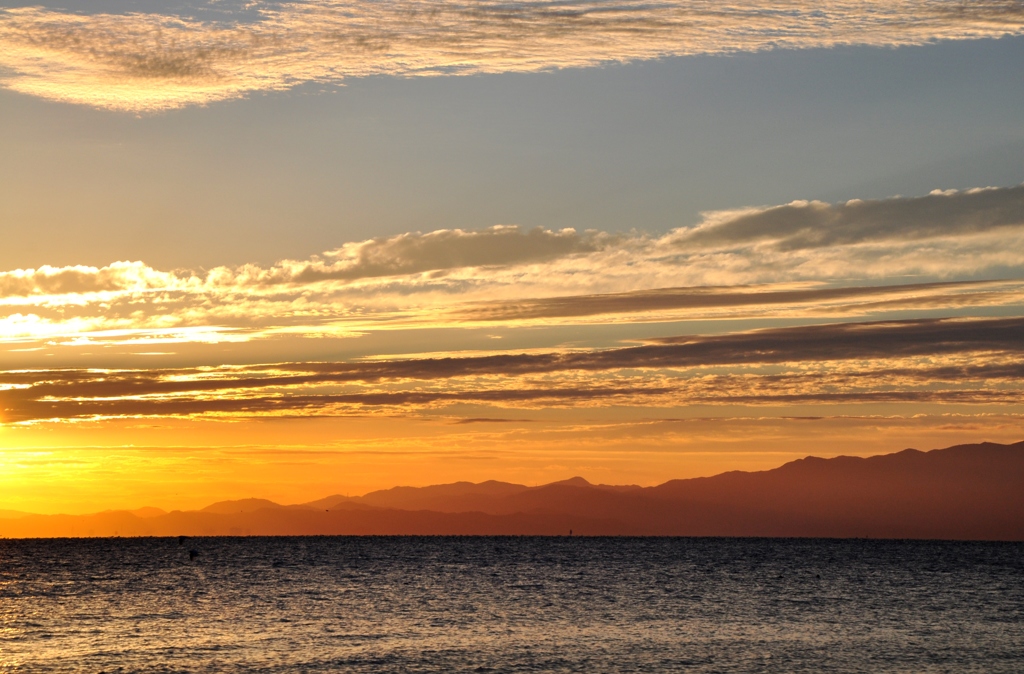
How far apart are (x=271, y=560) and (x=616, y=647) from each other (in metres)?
142

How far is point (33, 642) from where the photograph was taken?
6906cm

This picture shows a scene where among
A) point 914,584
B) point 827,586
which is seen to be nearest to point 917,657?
point 827,586

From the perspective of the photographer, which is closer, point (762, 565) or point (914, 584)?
point (914, 584)

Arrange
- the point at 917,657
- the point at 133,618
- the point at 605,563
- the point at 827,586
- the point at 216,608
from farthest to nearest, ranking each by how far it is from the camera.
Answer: the point at 605,563, the point at 827,586, the point at 216,608, the point at 133,618, the point at 917,657

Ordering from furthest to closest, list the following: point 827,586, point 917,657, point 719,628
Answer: point 827,586, point 719,628, point 917,657

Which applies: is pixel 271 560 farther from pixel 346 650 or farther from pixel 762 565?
pixel 346 650

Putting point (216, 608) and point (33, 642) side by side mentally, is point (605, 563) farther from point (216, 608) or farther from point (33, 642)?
point (33, 642)

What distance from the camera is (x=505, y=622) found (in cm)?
8225

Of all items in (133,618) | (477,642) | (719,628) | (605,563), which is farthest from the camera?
(605,563)

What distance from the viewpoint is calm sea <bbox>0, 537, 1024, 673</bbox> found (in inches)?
2443

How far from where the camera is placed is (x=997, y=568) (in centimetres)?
18775

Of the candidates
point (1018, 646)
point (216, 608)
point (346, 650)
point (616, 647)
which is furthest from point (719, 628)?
point (216, 608)

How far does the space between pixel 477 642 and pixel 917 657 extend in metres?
29.1

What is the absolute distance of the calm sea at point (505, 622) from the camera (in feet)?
204
